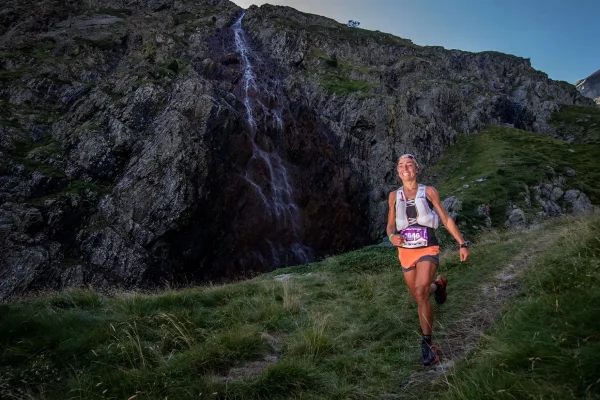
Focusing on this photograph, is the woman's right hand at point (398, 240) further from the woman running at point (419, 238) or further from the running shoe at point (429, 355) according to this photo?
the running shoe at point (429, 355)

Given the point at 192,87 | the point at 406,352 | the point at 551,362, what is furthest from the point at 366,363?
the point at 192,87

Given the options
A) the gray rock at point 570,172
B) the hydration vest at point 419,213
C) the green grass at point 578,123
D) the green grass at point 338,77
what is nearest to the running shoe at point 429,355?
the hydration vest at point 419,213

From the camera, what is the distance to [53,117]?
1167 inches

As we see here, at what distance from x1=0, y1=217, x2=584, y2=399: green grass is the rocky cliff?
14885 mm

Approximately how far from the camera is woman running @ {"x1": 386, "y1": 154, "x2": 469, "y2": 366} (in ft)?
17.7

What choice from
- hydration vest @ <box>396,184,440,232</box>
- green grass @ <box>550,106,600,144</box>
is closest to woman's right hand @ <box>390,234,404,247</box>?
hydration vest @ <box>396,184,440,232</box>

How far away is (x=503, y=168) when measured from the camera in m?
33.8

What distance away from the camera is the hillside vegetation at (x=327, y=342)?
3.54 metres

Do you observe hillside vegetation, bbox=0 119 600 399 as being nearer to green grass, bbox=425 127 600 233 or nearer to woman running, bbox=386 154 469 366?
woman running, bbox=386 154 469 366

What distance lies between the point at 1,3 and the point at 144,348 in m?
76.9

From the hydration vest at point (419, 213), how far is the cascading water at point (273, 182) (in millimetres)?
21963

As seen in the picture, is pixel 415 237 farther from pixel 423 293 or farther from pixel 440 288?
pixel 440 288

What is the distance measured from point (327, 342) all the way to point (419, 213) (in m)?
2.68

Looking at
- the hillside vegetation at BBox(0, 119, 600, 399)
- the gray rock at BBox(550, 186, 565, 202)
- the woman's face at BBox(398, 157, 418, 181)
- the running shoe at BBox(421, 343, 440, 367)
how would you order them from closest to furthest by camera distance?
the hillside vegetation at BBox(0, 119, 600, 399) < the running shoe at BBox(421, 343, 440, 367) < the woman's face at BBox(398, 157, 418, 181) < the gray rock at BBox(550, 186, 565, 202)
